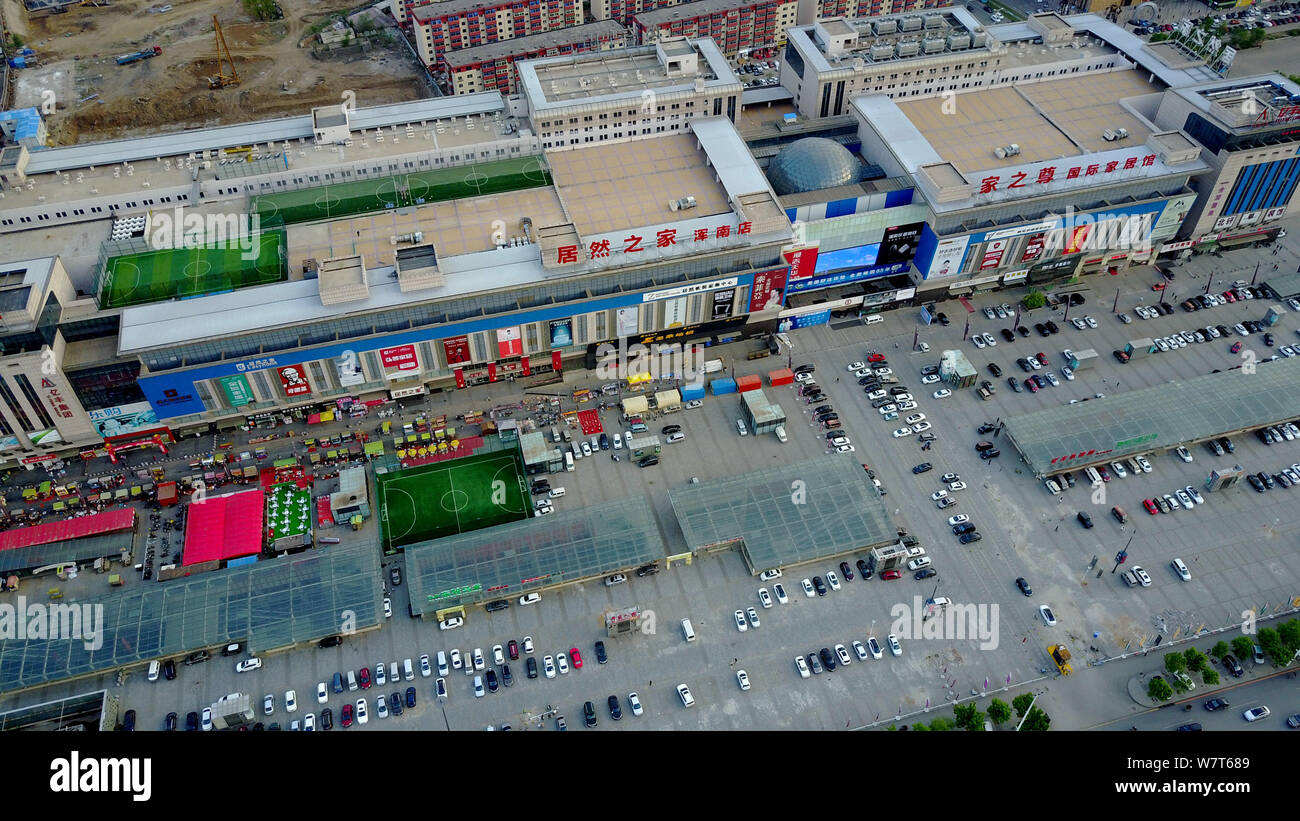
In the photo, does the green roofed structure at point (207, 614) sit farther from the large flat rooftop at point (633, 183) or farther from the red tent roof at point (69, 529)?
the large flat rooftop at point (633, 183)

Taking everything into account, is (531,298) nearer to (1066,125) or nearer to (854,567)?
(854,567)

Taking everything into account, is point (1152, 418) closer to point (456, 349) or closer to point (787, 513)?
point (787, 513)

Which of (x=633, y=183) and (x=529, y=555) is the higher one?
(x=633, y=183)

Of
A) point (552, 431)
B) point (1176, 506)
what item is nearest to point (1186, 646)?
point (1176, 506)

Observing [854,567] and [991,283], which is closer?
[854,567]

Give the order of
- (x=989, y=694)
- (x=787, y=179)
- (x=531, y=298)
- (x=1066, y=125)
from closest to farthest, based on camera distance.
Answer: (x=989, y=694), (x=531, y=298), (x=787, y=179), (x=1066, y=125)

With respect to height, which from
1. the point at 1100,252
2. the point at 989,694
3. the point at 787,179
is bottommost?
the point at 989,694

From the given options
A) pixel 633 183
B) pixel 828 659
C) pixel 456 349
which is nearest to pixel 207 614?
pixel 456 349
